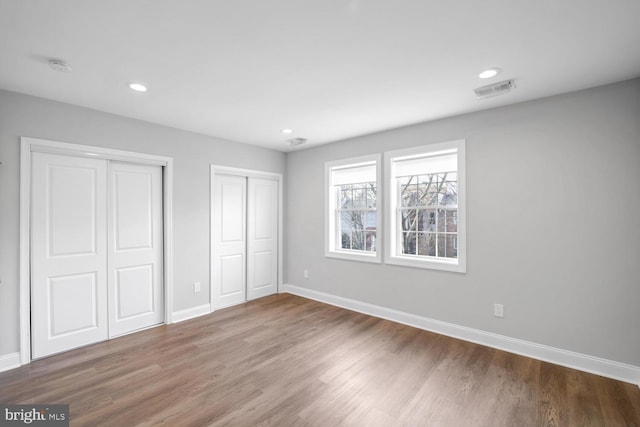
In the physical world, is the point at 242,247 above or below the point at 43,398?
above

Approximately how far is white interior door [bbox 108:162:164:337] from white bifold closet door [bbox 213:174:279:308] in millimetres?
792

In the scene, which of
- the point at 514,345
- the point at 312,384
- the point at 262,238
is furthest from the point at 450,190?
the point at 262,238

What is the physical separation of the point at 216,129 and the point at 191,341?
2.67 meters

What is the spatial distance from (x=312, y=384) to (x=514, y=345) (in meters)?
2.12

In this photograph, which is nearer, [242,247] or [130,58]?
[130,58]

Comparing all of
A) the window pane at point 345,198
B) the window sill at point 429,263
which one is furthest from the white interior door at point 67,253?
the window sill at point 429,263

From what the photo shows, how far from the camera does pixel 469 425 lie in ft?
6.30

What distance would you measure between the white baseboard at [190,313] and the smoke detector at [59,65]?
2.89 metres

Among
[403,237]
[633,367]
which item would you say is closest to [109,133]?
[403,237]

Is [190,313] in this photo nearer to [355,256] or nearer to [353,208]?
[355,256]

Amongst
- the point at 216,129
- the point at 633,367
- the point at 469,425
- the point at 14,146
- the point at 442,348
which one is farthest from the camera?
the point at 216,129

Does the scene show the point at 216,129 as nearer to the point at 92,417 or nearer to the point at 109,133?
the point at 109,133

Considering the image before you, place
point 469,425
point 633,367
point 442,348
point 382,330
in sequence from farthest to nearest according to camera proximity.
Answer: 1. point 382,330
2. point 442,348
3. point 633,367
4. point 469,425

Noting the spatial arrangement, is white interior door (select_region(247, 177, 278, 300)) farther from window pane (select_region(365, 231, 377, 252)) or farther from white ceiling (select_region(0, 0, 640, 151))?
white ceiling (select_region(0, 0, 640, 151))
